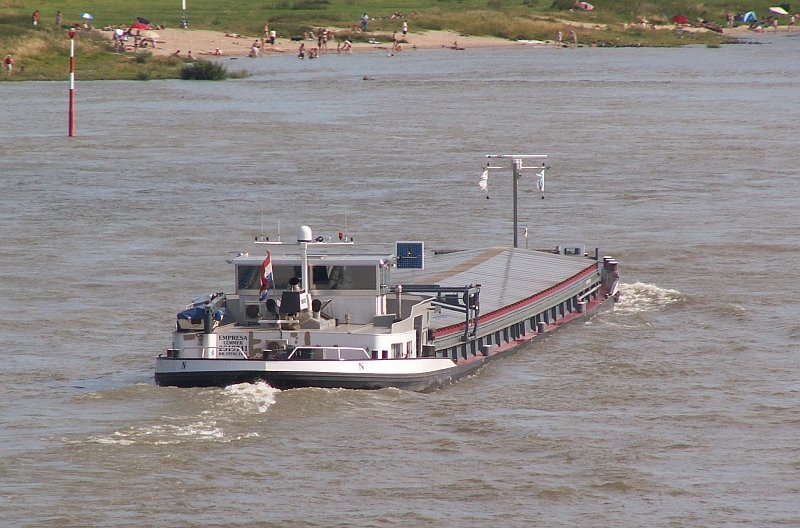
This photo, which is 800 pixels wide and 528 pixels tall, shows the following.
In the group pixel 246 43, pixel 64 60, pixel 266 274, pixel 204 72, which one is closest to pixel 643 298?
pixel 266 274

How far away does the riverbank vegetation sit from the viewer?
108 meters

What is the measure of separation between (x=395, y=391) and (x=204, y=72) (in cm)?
7979

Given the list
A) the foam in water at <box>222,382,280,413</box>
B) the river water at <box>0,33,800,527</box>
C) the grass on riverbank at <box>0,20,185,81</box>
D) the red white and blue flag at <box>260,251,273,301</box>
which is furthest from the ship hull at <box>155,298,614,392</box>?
the grass on riverbank at <box>0,20,185,81</box>

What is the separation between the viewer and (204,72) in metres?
108

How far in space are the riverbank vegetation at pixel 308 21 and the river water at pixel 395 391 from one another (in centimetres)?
1913

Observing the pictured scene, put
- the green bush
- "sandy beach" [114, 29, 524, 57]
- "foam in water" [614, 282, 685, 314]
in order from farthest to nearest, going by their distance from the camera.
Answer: "sandy beach" [114, 29, 524, 57]
the green bush
"foam in water" [614, 282, 685, 314]

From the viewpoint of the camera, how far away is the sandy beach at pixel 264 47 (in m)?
119

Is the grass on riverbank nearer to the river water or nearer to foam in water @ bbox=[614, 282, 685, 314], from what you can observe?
the river water

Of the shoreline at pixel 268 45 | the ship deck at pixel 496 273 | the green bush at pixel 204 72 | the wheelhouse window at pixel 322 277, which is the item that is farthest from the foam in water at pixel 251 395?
the shoreline at pixel 268 45

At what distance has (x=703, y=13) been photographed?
169625 mm

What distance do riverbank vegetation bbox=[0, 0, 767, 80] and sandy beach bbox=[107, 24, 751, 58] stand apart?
65.8 inches

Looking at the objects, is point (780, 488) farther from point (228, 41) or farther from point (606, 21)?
point (606, 21)

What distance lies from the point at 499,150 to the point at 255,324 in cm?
3889

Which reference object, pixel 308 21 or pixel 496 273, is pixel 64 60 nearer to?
pixel 308 21
